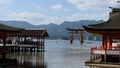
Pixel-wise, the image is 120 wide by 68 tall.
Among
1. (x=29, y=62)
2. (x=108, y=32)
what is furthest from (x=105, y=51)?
(x=29, y=62)

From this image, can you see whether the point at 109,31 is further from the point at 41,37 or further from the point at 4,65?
the point at 41,37

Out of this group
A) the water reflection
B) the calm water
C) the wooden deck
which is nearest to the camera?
the wooden deck

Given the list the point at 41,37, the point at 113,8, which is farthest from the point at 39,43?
the point at 113,8

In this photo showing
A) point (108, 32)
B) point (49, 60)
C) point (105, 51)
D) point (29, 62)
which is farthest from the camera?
point (49, 60)

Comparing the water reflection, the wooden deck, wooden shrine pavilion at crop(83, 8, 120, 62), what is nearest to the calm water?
the water reflection

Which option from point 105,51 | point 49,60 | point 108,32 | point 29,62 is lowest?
point 49,60

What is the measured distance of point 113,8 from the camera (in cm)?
3462

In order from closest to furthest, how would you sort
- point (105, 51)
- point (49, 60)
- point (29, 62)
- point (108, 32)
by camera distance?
point (105, 51), point (108, 32), point (29, 62), point (49, 60)

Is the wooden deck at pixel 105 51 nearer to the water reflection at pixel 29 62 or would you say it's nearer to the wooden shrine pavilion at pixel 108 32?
the wooden shrine pavilion at pixel 108 32

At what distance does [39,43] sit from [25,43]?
11.6 feet

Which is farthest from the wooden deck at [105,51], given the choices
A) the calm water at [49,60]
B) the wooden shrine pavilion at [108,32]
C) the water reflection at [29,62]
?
the water reflection at [29,62]

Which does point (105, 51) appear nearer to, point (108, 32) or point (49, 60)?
point (108, 32)

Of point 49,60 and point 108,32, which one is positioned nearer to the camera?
point 108,32

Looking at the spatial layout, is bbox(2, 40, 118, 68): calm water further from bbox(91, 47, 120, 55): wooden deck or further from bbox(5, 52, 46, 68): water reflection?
bbox(91, 47, 120, 55): wooden deck
